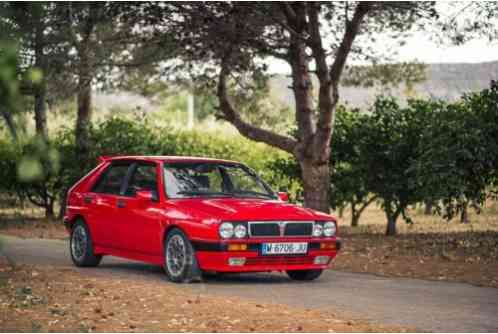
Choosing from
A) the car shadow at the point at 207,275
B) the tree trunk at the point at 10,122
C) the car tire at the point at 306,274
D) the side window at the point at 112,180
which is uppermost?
A: the tree trunk at the point at 10,122

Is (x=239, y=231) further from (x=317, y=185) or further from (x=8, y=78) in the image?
(x=317, y=185)

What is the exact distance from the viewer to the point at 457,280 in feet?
43.6

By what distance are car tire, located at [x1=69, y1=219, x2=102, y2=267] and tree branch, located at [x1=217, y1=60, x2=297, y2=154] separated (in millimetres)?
7746

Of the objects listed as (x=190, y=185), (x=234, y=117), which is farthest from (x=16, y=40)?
(x=234, y=117)

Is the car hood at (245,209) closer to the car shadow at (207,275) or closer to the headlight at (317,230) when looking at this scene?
the headlight at (317,230)

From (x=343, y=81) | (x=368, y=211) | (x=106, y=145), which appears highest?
(x=343, y=81)

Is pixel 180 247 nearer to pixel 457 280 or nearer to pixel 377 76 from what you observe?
pixel 457 280

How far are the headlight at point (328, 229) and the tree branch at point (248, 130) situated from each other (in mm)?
8814

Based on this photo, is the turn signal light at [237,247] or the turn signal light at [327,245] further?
the turn signal light at [327,245]

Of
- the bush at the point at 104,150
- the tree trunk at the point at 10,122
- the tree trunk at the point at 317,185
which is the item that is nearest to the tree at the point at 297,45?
the tree trunk at the point at 317,185

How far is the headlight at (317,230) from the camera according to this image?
→ 1241 cm

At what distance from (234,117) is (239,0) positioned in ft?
11.5

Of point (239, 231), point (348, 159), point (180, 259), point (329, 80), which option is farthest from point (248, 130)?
point (239, 231)

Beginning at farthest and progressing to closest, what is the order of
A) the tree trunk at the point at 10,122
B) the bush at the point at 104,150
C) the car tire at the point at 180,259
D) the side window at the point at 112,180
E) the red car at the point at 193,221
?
the bush at the point at 104,150
the side window at the point at 112,180
the car tire at the point at 180,259
the red car at the point at 193,221
the tree trunk at the point at 10,122
